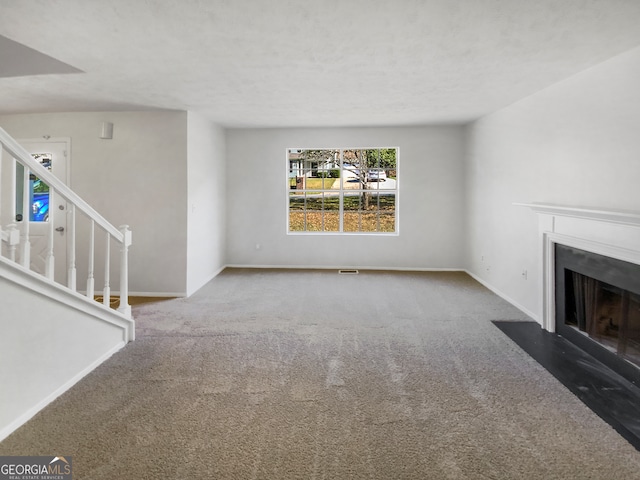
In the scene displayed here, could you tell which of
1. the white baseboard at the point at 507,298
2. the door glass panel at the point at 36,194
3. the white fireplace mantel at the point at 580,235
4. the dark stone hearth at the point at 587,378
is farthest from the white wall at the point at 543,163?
the door glass panel at the point at 36,194

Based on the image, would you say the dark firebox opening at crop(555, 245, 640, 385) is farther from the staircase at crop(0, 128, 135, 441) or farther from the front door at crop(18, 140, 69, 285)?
the front door at crop(18, 140, 69, 285)

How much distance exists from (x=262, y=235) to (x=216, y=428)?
15.7 feet

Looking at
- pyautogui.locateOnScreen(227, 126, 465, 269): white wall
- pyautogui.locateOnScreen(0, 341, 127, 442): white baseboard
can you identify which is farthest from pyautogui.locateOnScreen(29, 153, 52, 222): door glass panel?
pyautogui.locateOnScreen(0, 341, 127, 442): white baseboard

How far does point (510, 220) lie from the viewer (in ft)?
15.5

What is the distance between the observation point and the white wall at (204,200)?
5.13 metres

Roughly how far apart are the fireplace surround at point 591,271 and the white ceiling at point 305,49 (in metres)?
1.27

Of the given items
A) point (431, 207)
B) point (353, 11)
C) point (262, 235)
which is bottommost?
point (262, 235)

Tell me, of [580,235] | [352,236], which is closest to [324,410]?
[580,235]

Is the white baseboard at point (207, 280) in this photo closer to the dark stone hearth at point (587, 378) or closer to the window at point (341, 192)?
the window at point (341, 192)

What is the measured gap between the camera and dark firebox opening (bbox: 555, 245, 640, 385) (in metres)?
2.79

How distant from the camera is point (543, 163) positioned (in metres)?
3.96

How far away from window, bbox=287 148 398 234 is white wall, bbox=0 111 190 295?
2.29 m

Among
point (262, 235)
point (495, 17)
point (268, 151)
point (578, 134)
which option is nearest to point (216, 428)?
point (495, 17)

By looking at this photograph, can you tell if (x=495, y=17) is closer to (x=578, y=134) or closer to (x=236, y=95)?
(x=578, y=134)
